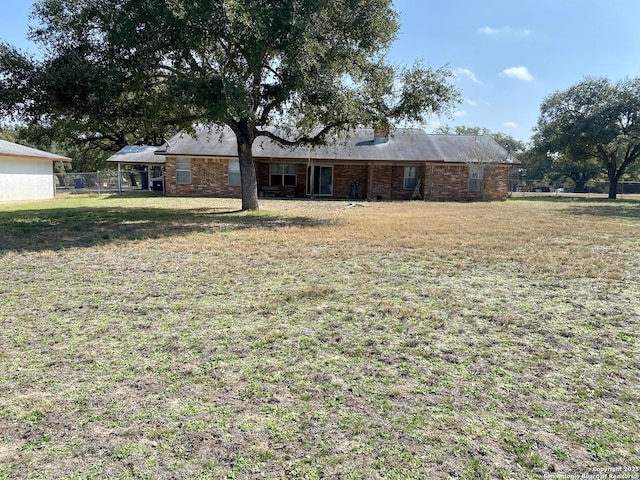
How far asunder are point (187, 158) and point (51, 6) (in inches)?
481

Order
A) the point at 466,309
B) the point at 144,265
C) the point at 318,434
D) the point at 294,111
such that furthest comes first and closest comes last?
the point at 294,111 → the point at 144,265 → the point at 466,309 → the point at 318,434

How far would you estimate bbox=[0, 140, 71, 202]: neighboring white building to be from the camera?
19383 millimetres

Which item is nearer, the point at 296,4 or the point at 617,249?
the point at 617,249

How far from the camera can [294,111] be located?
12.4m

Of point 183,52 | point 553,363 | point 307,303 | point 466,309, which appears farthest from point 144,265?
point 183,52

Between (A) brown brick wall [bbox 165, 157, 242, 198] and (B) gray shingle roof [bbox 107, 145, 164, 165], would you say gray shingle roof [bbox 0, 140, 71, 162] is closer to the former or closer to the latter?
(B) gray shingle roof [bbox 107, 145, 164, 165]

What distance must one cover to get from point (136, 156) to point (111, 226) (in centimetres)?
1700

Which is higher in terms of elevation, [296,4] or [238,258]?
[296,4]

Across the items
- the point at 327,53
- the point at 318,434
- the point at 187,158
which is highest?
the point at 327,53

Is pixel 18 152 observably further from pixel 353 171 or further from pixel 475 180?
pixel 475 180

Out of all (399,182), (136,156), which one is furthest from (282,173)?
(136,156)

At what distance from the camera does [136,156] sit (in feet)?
83.8

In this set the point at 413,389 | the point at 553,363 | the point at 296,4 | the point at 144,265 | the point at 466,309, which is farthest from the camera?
the point at 296,4

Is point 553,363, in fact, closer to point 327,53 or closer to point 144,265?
point 144,265
